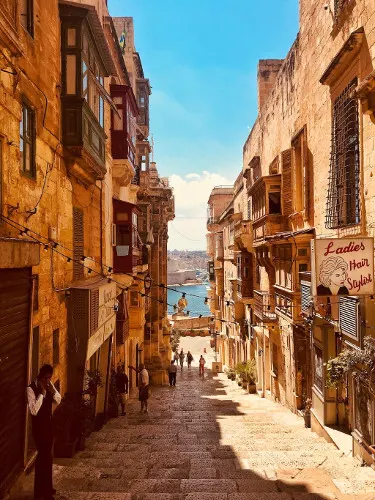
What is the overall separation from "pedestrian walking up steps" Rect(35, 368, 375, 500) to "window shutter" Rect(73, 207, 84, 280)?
4.00m

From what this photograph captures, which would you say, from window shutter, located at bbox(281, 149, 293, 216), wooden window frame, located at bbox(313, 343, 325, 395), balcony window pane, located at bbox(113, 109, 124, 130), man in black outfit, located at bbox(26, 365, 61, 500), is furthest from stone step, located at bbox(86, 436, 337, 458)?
balcony window pane, located at bbox(113, 109, 124, 130)

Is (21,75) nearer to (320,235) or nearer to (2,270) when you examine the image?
(2,270)

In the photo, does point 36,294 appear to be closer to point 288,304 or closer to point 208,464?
point 208,464

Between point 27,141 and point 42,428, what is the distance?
4654mm

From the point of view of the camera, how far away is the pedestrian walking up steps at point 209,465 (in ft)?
20.8

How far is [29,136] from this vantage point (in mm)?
7852

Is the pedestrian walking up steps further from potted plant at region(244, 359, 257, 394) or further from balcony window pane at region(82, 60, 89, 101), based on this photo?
Answer: potted plant at region(244, 359, 257, 394)

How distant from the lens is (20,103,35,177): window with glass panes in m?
7.46

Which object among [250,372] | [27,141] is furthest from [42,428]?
[250,372]

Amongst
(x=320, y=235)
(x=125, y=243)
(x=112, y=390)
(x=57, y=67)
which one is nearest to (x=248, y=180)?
(x=125, y=243)

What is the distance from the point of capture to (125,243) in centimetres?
1673

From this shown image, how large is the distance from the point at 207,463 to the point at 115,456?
1.81 metres

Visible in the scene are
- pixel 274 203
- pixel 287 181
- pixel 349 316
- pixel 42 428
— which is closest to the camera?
pixel 42 428

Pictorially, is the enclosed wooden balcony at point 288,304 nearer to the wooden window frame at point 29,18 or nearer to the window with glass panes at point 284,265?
the window with glass panes at point 284,265
